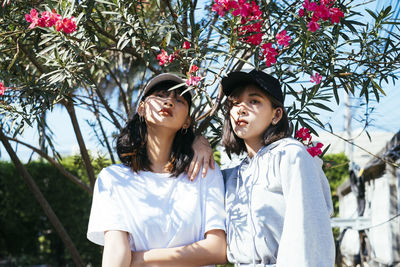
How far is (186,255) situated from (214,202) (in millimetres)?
253

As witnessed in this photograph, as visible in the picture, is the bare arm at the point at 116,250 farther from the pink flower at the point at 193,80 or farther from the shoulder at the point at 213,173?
the pink flower at the point at 193,80

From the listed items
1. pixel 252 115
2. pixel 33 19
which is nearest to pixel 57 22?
pixel 33 19

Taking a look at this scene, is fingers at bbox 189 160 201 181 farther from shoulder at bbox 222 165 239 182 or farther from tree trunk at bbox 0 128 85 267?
tree trunk at bbox 0 128 85 267

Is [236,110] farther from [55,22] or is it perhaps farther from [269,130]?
[55,22]

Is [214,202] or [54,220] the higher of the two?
[214,202]

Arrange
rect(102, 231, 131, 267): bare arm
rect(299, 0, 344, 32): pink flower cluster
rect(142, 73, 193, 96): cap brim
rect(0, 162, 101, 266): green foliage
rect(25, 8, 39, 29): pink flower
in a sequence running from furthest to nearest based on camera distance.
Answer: rect(0, 162, 101, 266): green foliage, rect(142, 73, 193, 96): cap brim, rect(25, 8, 39, 29): pink flower, rect(299, 0, 344, 32): pink flower cluster, rect(102, 231, 131, 267): bare arm

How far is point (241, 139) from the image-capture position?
2115mm

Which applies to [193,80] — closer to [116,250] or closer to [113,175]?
[113,175]

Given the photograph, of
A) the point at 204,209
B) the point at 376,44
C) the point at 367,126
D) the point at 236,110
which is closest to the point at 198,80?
the point at 236,110

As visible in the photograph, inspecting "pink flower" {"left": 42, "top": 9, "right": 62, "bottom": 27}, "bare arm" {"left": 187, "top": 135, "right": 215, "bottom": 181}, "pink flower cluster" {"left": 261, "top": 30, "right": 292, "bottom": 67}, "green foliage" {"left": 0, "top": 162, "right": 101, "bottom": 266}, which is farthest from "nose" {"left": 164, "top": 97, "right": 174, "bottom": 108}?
"green foliage" {"left": 0, "top": 162, "right": 101, "bottom": 266}

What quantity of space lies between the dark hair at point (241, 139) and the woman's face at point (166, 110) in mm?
209

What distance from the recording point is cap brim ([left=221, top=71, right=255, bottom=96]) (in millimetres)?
1943

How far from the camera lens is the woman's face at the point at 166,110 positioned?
2.06m

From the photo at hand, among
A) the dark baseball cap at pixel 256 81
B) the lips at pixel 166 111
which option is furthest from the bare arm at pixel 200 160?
the dark baseball cap at pixel 256 81
